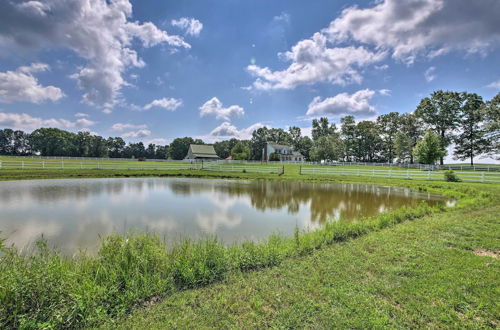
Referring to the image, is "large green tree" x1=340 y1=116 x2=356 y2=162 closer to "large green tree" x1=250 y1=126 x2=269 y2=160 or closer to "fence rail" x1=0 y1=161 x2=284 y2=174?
"large green tree" x1=250 y1=126 x2=269 y2=160

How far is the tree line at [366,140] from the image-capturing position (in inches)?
1570

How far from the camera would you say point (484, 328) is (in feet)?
8.95

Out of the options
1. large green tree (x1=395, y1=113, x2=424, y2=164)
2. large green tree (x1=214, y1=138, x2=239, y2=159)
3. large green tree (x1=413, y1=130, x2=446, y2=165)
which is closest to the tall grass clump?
large green tree (x1=413, y1=130, x2=446, y2=165)

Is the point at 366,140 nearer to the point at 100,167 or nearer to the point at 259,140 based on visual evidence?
the point at 259,140

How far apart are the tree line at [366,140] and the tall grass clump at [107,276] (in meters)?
45.1

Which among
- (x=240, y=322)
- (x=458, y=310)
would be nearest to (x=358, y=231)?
(x=458, y=310)

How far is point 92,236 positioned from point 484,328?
7708 millimetres

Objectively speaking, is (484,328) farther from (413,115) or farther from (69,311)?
(413,115)

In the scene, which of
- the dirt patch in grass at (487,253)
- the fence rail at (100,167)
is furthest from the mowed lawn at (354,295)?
the fence rail at (100,167)

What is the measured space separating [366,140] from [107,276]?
71.6 meters

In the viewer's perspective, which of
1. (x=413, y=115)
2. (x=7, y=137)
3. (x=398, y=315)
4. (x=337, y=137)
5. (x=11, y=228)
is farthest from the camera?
(x=7, y=137)

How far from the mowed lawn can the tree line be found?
42.5 meters

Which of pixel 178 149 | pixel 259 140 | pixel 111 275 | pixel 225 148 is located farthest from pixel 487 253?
pixel 178 149

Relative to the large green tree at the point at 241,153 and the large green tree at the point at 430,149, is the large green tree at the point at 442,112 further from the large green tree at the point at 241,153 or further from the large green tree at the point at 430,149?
the large green tree at the point at 241,153
